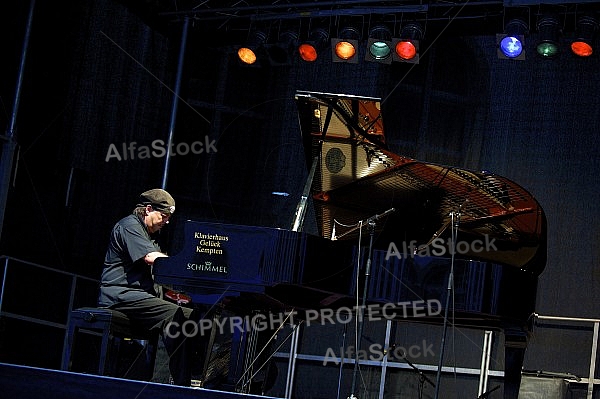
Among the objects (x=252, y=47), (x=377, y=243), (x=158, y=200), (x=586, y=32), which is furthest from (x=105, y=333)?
(x=586, y=32)

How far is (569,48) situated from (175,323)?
459cm

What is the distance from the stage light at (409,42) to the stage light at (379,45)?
73 mm

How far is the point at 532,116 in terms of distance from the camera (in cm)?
796

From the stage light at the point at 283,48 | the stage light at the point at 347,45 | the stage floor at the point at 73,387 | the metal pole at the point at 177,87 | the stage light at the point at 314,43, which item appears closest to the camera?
the stage floor at the point at 73,387

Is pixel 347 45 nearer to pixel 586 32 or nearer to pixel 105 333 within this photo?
pixel 586 32

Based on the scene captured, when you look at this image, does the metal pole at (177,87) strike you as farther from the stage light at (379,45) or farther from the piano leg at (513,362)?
the piano leg at (513,362)

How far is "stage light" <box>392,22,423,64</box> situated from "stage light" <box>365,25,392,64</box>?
0.24ft

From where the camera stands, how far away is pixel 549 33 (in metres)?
7.05

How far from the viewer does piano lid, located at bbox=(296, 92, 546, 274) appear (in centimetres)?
523

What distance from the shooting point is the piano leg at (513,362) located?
5273 mm

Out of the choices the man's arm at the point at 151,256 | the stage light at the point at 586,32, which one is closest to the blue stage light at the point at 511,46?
the stage light at the point at 586,32

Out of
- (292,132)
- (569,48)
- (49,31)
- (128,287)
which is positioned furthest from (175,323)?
(569,48)

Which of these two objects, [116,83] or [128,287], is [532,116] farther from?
[128,287]

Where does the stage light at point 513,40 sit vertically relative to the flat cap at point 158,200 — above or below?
above
